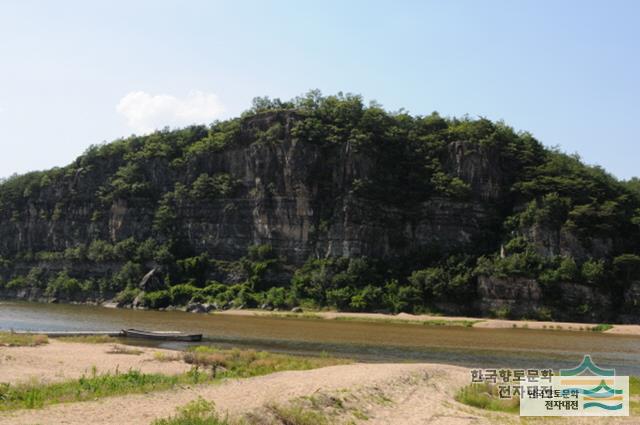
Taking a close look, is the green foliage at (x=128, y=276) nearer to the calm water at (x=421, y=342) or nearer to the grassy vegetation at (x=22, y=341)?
the calm water at (x=421, y=342)

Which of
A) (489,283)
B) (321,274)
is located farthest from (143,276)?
(489,283)

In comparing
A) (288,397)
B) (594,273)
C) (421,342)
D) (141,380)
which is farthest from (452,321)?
(288,397)

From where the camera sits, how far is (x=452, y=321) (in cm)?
8131

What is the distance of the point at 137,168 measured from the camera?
436ft

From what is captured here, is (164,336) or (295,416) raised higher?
(295,416)

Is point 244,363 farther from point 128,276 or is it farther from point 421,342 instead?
point 128,276

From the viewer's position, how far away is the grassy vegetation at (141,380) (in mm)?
21812

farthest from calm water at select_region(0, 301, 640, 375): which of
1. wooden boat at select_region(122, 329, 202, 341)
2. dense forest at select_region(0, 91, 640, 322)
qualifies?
dense forest at select_region(0, 91, 640, 322)

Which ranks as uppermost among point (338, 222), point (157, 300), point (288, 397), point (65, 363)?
point (338, 222)

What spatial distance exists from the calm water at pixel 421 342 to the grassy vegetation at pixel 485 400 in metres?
12.3

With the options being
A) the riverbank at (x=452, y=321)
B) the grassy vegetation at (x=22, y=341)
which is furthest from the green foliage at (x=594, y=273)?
the grassy vegetation at (x=22, y=341)

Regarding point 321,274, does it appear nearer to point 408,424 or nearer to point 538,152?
point 538,152

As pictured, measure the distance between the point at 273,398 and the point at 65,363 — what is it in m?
14.7

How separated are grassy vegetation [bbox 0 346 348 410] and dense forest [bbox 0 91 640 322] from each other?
60.3 meters
